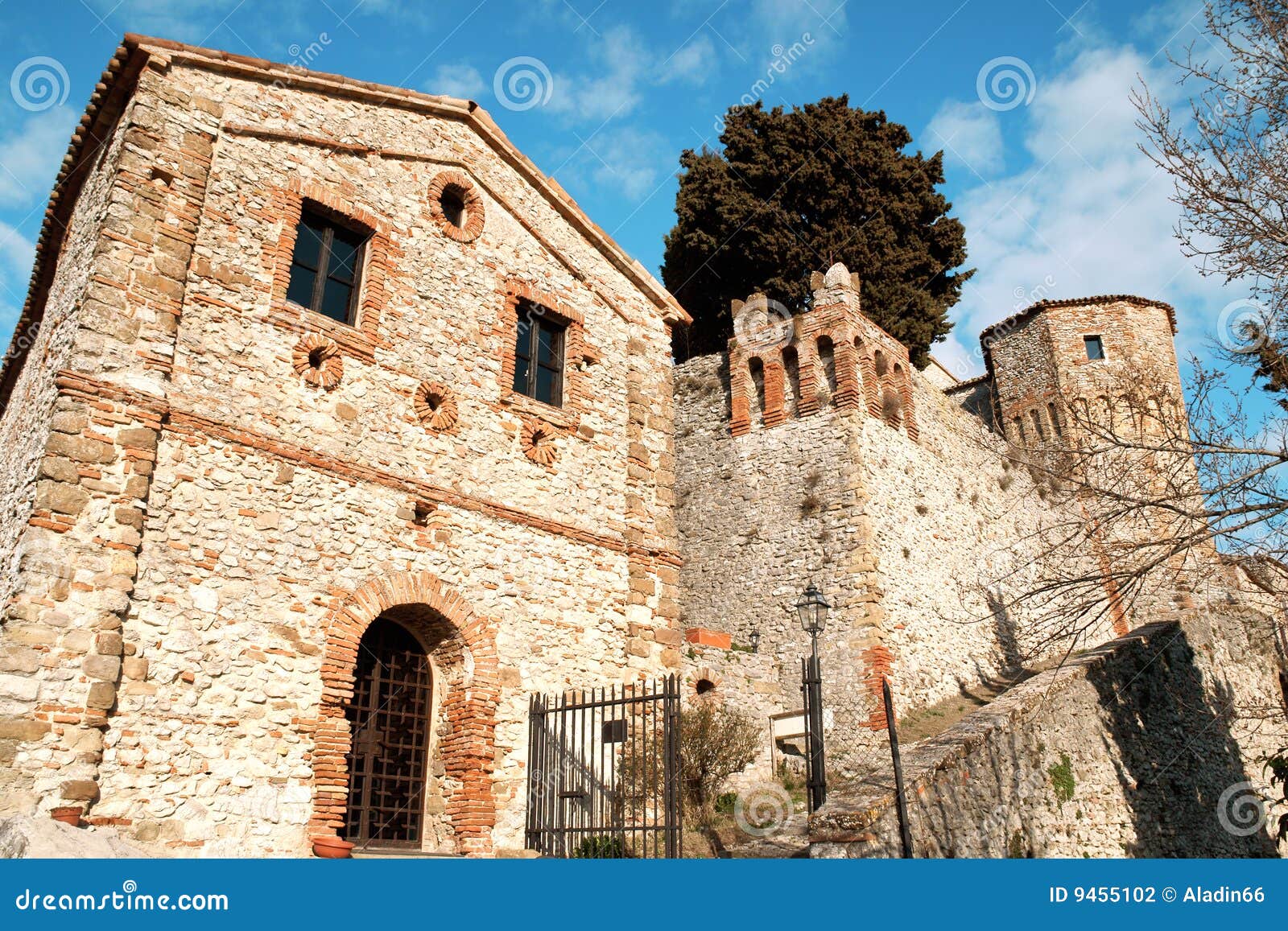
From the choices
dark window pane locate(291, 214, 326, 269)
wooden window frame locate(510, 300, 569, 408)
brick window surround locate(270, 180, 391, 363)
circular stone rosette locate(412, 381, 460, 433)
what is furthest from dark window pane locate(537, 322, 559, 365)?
dark window pane locate(291, 214, 326, 269)

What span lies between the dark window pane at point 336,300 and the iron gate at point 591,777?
466 centimetres

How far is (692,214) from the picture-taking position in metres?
24.7

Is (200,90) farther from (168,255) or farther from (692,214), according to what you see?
(692,214)

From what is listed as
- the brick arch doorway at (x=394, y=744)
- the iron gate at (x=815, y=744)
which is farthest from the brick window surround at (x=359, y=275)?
the iron gate at (x=815, y=744)

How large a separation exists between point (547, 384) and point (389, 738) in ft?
15.9

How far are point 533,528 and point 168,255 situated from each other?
15.5ft

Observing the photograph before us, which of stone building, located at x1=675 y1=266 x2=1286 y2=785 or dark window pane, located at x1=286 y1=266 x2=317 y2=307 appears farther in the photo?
stone building, located at x1=675 y1=266 x2=1286 y2=785

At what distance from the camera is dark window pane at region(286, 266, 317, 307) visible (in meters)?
10.1

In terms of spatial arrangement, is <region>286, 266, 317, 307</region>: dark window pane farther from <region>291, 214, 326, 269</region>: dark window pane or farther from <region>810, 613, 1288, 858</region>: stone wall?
<region>810, 613, 1288, 858</region>: stone wall

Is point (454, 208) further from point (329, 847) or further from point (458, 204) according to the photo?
point (329, 847)

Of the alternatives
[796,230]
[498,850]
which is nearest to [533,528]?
[498,850]

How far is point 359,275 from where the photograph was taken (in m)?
10.8

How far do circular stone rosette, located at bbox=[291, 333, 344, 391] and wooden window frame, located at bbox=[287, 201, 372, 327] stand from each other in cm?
40

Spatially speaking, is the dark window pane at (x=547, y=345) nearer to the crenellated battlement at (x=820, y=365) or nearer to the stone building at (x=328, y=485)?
the stone building at (x=328, y=485)
